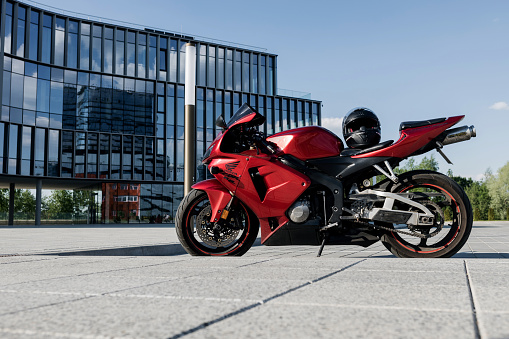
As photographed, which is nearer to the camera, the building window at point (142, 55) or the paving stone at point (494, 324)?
the paving stone at point (494, 324)

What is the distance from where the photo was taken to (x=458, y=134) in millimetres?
4875

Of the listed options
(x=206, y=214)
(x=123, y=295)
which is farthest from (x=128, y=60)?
(x=123, y=295)

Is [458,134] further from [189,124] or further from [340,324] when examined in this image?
[189,124]

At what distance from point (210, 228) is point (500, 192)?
84.0 meters

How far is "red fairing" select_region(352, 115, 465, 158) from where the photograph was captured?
4.90 meters

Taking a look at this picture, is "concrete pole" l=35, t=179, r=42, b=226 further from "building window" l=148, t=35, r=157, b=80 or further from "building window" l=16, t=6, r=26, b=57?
"building window" l=148, t=35, r=157, b=80

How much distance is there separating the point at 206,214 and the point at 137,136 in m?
39.7

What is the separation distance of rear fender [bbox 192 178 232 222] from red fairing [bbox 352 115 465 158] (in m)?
1.67

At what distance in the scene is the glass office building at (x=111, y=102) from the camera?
37281 millimetres

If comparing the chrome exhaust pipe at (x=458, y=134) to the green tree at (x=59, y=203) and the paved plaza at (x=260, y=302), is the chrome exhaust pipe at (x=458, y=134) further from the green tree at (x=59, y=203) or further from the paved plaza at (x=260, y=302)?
the green tree at (x=59, y=203)

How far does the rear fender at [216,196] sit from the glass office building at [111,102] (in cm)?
3565

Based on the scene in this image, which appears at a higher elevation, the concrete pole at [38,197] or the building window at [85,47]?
the building window at [85,47]

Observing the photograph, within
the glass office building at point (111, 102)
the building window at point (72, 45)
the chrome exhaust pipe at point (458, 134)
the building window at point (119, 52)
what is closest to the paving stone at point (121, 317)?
the chrome exhaust pipe at point (458, 134)

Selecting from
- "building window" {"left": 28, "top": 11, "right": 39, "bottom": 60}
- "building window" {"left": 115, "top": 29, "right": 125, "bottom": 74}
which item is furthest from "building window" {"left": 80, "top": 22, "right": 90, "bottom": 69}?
"building window" {"left": 28, "top": 11, "right": 39, "bottom": 60}
